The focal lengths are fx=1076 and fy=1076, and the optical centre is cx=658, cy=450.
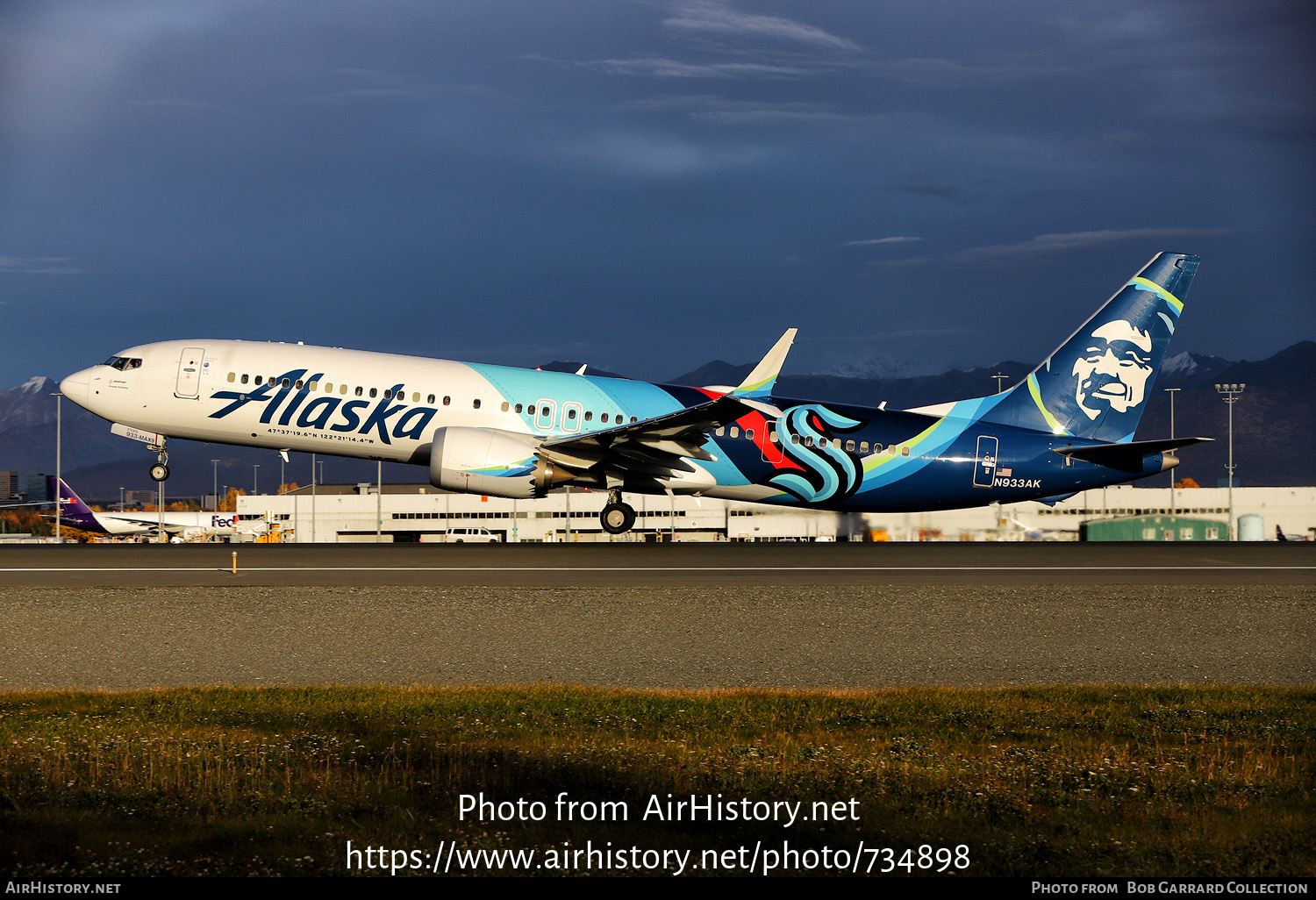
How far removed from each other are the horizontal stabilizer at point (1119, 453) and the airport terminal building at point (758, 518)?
521cm

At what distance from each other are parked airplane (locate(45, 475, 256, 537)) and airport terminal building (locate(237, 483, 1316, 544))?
3583mm

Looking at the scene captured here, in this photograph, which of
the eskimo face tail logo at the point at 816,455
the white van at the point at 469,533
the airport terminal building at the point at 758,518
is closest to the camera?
the eskimo face tail logo at the point at 816,455

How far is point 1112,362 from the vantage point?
1315 inches

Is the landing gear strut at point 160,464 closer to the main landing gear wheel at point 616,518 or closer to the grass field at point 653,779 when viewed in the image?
the main landing gear wheel at point 616,518

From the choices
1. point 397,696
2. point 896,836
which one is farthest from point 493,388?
point 896,836

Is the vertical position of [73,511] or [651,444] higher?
[651,444]

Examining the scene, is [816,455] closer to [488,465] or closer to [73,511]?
[488,465]

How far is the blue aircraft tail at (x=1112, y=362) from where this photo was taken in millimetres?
33406

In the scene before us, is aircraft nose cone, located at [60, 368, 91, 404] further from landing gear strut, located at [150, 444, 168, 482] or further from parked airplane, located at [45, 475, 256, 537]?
parked airplane, located at [45, 475, 256, 537]

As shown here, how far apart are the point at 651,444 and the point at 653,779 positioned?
21.3m

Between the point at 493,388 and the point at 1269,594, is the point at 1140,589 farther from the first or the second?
the point at 493,388

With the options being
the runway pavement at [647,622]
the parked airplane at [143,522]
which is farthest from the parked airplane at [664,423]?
the parked airplane at [143,522]

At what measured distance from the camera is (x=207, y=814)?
7191 mm

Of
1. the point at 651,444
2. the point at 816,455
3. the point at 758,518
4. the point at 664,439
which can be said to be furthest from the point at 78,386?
the point at 758,518
